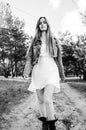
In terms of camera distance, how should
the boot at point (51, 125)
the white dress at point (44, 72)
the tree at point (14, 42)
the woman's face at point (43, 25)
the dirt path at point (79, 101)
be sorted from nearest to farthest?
the boot at point (51, 125), the white dress at point (44, 72), the woman's face at point (43, 25), the dirt path at point (79, 101), the tree at point (14, 42)

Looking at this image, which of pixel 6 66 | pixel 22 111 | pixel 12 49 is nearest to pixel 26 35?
pixel 12 49

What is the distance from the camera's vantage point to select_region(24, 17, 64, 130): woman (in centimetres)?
405

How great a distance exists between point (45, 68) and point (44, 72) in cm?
7

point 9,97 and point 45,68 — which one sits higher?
point 45,68

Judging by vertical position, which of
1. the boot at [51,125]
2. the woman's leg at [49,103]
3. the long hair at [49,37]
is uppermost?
the long hair at [49,37]

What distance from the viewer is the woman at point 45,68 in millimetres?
4047

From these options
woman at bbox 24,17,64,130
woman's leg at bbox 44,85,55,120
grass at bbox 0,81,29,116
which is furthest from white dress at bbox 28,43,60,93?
grass at bbox 0,81,29,116

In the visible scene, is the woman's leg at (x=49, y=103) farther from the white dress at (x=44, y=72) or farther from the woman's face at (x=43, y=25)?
the woman's face at (x=43, y=25)

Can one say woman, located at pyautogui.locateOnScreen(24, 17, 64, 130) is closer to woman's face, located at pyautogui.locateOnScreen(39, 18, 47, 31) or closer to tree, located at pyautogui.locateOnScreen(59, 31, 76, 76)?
woman's face, located at pyautogui.locateOnScreen(39, 18, 47, 31)

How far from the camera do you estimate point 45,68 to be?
13.7 feet

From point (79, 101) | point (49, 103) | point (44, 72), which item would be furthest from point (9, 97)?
point (49, 103)

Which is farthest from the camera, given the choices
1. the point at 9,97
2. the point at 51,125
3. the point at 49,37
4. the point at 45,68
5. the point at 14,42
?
the point at 14,42

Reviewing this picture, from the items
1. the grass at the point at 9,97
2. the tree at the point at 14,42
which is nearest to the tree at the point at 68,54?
the tree at the point at 14,42

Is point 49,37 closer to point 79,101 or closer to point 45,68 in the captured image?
point 45,68
